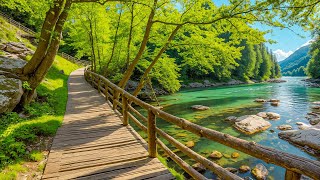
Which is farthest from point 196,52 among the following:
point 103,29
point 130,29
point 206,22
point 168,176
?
point 103,29

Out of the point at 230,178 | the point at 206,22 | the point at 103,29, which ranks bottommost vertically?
the point at 230,178

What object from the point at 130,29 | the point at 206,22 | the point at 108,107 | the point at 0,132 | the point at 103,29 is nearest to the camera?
the point at 0,132

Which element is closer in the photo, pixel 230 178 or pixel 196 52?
pixel 230 178

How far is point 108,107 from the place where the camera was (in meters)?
11.3

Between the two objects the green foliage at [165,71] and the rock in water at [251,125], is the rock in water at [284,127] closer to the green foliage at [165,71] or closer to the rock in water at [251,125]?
the rock in water at [251,125]

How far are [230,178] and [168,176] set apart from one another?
173cm

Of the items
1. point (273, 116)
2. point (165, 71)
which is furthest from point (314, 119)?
point (165, 71)

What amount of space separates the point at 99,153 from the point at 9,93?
5.01 meters

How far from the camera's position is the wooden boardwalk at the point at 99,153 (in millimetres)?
4594

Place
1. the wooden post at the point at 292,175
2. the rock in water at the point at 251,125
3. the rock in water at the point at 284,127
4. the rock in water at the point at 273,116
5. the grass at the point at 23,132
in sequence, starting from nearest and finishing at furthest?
the wooden post at the point at 292,175, the grass at the point at 23,132, the rock in water at the point at 251,125, the rock in water at the point at 284,127, the rock in water at the point at 273,116

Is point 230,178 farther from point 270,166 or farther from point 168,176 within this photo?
point 270,166

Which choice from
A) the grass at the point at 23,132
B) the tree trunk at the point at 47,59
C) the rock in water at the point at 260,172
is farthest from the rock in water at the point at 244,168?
the tree trunk at the point at 47,59

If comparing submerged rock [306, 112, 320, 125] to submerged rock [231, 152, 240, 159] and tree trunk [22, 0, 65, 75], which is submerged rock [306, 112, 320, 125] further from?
tree trunk [22, 0, 65, 75]

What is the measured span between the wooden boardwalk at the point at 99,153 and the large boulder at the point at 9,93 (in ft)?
6.53
